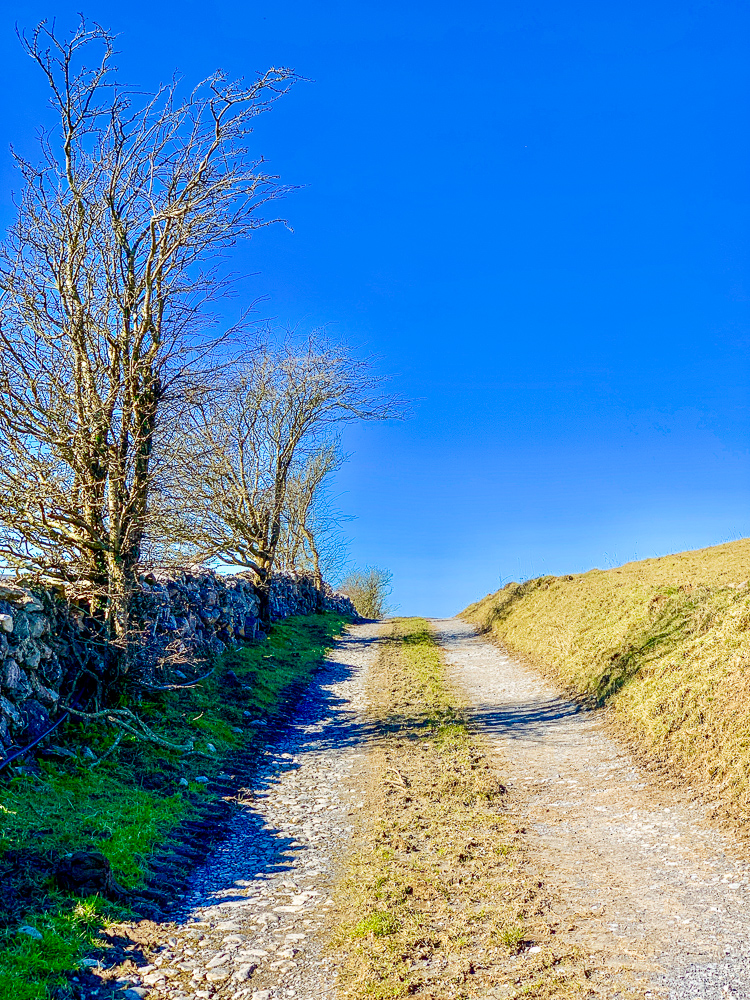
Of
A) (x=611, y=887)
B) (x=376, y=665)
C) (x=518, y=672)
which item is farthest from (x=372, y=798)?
(x=376, y=665)

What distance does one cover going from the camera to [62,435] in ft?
31.5

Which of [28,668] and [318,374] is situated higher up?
[318,374]

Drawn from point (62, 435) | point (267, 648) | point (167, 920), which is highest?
point (62, 435)

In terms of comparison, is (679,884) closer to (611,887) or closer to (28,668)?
(611,887)

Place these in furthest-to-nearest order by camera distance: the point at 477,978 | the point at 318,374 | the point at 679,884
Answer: the point at 318,374, the point at 679,884, the point at 477,978

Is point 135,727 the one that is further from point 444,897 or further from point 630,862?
point 630,862

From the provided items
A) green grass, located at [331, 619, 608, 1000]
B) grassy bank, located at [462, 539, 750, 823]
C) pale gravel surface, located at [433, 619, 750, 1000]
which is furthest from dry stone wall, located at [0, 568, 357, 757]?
grassy bank, located at [462, 539, 750, 823]

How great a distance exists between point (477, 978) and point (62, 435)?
28.1ft

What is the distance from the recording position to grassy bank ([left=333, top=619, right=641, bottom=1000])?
4.29 metres

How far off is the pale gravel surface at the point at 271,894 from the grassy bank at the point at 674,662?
13.5 ft

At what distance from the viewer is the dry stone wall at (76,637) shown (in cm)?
793

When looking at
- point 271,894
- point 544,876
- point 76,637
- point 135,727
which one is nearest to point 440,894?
point 544,876

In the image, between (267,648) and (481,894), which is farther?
(267,648)

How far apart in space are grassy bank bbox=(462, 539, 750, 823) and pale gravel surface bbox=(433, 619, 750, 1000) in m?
0.52
